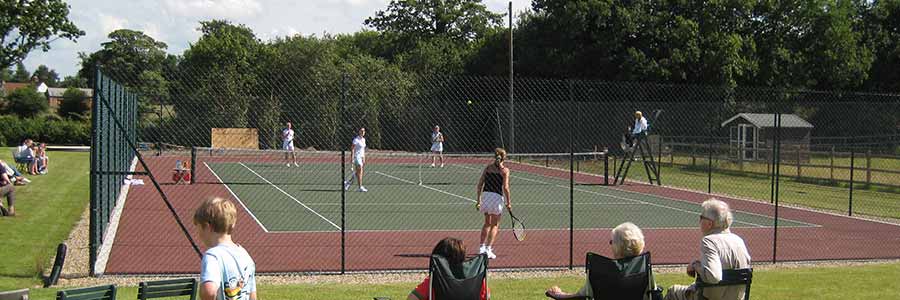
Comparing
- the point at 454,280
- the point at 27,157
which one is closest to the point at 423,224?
the point at 454,280

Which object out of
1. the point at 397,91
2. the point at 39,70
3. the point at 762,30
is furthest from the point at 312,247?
the point at 39,70

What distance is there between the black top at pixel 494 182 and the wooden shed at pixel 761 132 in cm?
1789

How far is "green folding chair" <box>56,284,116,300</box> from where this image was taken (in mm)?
4967

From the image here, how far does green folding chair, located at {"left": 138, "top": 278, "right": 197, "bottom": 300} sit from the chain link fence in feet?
13.8

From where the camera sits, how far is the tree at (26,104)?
6044 cm

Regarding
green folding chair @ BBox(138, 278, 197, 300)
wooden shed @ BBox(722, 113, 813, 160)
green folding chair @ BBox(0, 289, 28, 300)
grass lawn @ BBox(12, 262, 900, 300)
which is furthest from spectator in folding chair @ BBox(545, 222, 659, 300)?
wooden shed @ BBox(722, 113, 813, 160)

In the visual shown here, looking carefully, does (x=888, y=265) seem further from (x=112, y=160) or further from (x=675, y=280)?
(x=112, y=160)

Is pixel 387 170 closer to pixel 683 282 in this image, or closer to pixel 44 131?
pixel 683 282

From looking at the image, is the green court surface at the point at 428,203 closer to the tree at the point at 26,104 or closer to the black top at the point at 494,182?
the black top at the point at 494,182

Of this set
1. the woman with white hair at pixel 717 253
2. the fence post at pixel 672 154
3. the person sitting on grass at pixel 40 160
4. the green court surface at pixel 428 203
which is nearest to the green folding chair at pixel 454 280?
the woman with white hair at pixel 717 253

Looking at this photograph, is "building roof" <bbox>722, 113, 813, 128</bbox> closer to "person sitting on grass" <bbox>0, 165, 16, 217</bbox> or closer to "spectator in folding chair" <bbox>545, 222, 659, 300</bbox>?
"person sitting on grass" <bbox>0, 165, 16, 217</bbox>

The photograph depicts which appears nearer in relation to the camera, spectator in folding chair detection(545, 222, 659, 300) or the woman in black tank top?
spectator in folding chair detection(545, 222, 659, 300)

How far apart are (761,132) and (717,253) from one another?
28.5 metres

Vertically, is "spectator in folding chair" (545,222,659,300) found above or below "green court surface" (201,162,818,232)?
above
